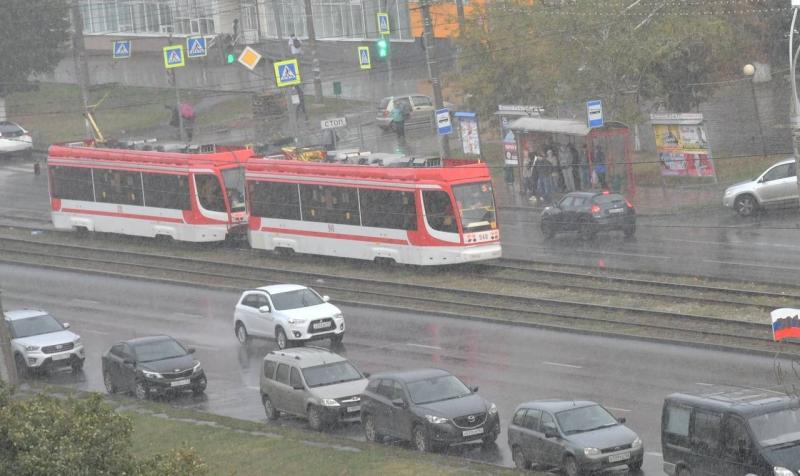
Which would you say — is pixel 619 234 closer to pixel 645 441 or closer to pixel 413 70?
pixel 645 441

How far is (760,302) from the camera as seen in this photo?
31703 millimetres

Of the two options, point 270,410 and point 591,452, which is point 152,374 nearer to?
point 270,410

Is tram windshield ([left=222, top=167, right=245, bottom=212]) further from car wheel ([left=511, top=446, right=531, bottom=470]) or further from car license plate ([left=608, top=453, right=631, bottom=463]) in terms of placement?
car license plate ([left=608, top=453, right=631, bottom=463])

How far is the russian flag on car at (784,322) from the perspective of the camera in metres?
23.8

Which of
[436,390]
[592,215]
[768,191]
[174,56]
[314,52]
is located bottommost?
[436,390]

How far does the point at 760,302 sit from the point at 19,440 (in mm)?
22149

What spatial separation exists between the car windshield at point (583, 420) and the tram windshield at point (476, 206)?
18.3 metres

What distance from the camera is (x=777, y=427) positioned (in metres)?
17.5

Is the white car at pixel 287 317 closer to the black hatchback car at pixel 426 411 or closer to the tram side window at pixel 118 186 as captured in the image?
the black hatchback car at pixel 426 411

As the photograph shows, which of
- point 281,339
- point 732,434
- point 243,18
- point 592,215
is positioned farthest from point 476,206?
point 243,18

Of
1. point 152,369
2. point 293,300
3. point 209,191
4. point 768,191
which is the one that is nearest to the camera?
point 152,369

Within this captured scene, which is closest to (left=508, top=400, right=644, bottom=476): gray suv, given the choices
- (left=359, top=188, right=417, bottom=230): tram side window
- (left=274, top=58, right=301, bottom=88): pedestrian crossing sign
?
(left=359, top=188, right=417, bottom=230): tram side window

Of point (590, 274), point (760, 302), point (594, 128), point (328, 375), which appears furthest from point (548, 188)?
point (328, 375)

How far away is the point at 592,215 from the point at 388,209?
672cm
